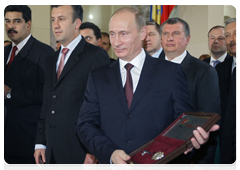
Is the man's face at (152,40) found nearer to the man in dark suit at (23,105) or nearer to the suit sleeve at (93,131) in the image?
the man in dark suit at (23,105)

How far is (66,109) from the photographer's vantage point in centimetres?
221

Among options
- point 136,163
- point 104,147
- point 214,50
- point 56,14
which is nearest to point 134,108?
point 104,147

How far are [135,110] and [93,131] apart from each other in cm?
31

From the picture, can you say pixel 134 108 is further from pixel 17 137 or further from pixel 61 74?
pixel 17 137

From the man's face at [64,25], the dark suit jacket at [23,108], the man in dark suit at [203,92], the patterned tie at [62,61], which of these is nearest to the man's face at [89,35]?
the dark suit jacket at [23,108]

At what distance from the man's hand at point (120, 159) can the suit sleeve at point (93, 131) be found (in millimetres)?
57

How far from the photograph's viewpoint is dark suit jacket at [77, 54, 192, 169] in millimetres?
1618

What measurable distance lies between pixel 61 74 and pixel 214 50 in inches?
126

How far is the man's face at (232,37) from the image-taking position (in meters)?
3.12

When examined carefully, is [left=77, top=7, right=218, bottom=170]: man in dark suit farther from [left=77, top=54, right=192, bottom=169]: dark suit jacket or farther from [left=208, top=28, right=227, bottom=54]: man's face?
[left=208, top=28, right=227, bottom=54]: man's face

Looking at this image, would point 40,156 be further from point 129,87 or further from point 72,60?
point 129,87

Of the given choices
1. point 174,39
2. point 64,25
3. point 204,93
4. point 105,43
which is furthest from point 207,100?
point 105,43

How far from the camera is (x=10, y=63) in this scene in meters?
2.90

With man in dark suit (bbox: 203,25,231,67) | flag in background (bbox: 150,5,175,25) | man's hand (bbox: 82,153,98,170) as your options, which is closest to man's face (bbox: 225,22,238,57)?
man in dark suit (bbox: 203,25,231,67)
